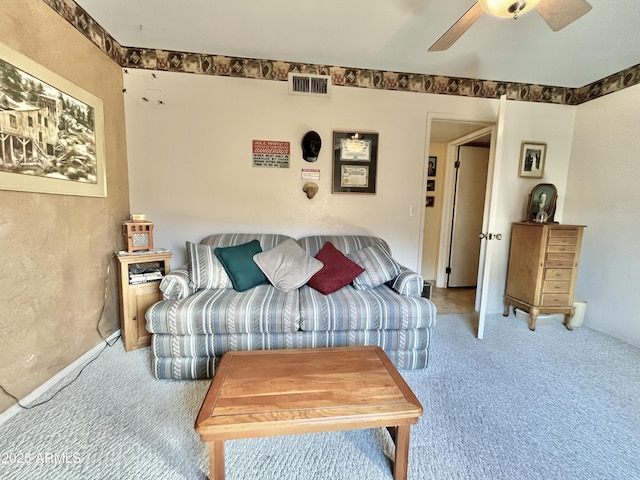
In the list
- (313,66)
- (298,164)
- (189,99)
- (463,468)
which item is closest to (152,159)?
(189,99)

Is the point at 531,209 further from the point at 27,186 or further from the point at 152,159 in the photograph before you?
the point at 27,186

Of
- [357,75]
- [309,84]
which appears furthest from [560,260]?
[309,84]

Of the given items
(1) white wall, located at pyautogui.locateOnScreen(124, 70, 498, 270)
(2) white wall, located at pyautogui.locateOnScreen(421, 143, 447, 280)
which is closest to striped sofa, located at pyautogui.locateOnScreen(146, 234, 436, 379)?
(1) white wall, located at pyautogui.locateOnScreen(124, 70, 498, 270)

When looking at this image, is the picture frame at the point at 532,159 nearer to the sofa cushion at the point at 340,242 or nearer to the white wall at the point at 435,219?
the white wall at the point at 435,219

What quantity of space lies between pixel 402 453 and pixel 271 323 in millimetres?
984

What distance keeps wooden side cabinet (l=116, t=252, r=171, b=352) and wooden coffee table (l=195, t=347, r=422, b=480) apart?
1162 millimetres

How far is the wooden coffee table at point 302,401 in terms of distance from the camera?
3.13 ft

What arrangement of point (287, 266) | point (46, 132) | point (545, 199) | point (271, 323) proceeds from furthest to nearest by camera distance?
point (545, 199) → point (287, 266) → point (271, 323) → point (46, 132)

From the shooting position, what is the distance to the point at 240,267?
2062 millimetres

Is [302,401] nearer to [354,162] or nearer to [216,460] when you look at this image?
[216,460]

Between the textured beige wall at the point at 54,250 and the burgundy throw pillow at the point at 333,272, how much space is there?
1674 mm

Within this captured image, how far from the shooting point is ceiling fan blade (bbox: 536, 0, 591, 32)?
4.04 ft

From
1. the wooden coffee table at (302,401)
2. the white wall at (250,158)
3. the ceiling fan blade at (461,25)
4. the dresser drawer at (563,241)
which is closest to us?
the wooden coffee table at (302,401)

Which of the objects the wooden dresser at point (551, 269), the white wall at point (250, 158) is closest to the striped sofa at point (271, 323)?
the white wall at point (250, 158)
